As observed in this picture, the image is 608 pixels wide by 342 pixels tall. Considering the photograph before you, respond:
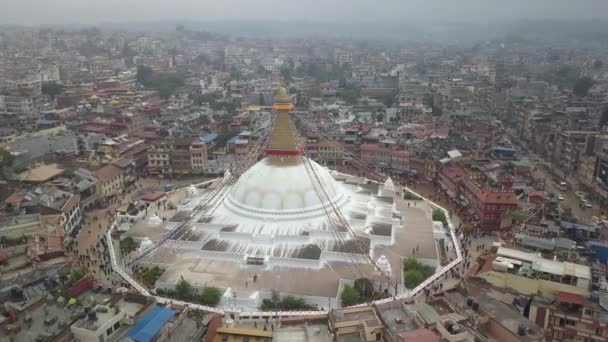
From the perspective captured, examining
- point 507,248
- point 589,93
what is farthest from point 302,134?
point 589,93

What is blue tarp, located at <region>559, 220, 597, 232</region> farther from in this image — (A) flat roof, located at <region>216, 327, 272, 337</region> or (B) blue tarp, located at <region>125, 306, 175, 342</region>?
(B) blue tarp, located at <region>125, 306, 175, 342</region>

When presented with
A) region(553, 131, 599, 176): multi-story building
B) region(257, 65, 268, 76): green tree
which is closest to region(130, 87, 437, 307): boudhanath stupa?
region(553, 131, 599, 176): multi-story building

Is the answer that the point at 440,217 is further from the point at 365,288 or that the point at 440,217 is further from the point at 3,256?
the point at 3,256

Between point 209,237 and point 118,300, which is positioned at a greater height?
point 118,300

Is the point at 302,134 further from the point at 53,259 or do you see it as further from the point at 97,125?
the point at 53,259

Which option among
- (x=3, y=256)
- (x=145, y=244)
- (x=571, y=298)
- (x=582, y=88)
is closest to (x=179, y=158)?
(x=145, y=244)

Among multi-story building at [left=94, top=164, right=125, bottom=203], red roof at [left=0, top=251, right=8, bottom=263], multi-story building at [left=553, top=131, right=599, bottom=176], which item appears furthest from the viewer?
multi-story building at [left=553, top=131, right=599, bottom=176]
